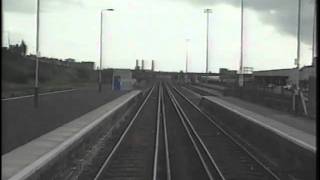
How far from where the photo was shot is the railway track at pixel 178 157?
55.7 ft

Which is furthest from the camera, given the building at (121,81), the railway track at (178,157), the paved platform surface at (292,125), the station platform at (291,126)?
the building at (121,81)

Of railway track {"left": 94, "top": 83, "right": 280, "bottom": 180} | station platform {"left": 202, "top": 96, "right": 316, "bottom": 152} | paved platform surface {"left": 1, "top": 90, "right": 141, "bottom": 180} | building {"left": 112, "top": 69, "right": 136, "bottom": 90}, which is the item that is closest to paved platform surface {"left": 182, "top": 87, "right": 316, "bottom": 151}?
station platform {"left": 202, "top": 96, "right": 316, "bottom": 152}

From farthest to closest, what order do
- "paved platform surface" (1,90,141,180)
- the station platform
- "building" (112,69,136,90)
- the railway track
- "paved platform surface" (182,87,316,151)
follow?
"building" (112,69,136,90) → "paved platform surface" (182,87,316,151) → the station platform → the railway track → "paved platform surface" (1,90,141,180)

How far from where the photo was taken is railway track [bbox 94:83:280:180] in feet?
55.7

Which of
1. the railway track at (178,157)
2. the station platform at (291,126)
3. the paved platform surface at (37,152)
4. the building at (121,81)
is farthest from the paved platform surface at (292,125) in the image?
the building at (121,81)

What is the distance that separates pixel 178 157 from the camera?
71.8 feet

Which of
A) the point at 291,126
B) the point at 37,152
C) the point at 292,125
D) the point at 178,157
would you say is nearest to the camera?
the point at 37,152

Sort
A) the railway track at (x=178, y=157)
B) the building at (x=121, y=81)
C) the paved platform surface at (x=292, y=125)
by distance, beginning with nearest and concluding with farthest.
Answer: the railway track at (x=178, y=157)
the paved platform surface at (x=292, y=125)
the building at (x=121, y=81)

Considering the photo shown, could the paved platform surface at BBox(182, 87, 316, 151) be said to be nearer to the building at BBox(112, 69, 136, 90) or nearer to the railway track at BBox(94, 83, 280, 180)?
the railway track at BBox(94, 83, 280, 180)

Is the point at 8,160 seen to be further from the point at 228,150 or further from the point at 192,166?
the point at 228,150

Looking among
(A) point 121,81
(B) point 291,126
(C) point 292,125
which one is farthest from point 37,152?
(A) point 121,81

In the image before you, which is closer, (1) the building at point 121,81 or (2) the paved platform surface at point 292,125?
(2) the paved platform surface at point 292,125

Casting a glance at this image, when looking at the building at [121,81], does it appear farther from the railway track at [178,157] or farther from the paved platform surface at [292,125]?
the railway track at [178,157]

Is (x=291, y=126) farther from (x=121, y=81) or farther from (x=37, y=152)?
(x=121, y=81)
